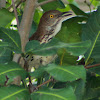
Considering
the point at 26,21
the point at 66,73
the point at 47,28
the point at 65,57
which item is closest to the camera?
the point at 66,73

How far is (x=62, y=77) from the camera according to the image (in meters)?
0.49

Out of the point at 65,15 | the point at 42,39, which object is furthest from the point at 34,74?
the point at 65,15

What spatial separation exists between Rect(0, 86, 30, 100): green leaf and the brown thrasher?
59 centimetres

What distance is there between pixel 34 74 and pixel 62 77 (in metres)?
0.09

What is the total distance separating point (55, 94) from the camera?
0.51 metres

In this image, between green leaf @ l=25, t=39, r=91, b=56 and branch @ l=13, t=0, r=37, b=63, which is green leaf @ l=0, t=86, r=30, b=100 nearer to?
green leaf @ l=25, t=39, r=91, b=56

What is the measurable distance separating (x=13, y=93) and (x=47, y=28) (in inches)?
37.4

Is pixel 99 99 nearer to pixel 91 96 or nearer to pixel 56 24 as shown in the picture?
pixel 91 96

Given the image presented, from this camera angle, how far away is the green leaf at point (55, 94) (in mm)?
493

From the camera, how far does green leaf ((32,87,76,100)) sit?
19.4 inches

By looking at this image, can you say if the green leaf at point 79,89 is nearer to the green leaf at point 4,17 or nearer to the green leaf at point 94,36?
the green leaf at point 94,36

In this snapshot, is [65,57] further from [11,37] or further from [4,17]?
[4,17]

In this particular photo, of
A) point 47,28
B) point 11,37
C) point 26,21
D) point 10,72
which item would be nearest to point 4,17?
point 26,21

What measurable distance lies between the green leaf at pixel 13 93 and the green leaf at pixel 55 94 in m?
0.03
